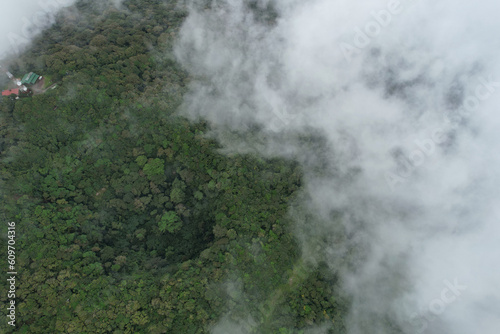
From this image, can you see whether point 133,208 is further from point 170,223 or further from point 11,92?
point 11,92

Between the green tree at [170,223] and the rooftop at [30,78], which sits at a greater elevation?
the rooftop at [30,78]

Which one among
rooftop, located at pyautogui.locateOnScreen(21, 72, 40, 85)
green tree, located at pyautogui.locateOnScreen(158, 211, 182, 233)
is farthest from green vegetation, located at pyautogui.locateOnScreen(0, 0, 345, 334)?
rooftop, located at pyautogui.locateOnScreen(21, 72, 40, 85)

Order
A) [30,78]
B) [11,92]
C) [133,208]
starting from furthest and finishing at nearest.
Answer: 1. [133,208]
2. [30,78]
3. [11,92]

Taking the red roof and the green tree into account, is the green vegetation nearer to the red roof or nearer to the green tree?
the green tree

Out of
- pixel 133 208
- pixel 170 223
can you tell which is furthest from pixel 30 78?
pixel 170 223

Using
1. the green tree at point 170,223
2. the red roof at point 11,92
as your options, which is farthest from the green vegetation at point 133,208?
the red roof at point 11,92

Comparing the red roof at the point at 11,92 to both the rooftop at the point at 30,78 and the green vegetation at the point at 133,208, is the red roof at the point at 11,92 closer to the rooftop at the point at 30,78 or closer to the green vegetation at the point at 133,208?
the green vegetation at the point at 133,208

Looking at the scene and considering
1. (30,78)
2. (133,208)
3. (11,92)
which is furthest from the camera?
(133,208)

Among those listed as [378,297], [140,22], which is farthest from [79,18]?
[378,297]
